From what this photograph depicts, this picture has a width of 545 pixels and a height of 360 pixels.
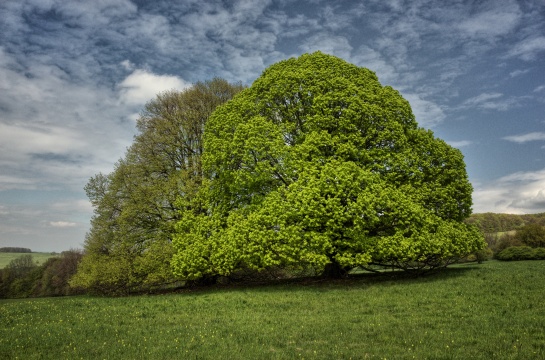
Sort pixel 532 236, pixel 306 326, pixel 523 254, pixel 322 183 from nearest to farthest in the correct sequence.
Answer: pixel 306 326
pixel 322 183
pixel 523 254
pixel 532 236

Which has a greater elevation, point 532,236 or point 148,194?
point 148,194

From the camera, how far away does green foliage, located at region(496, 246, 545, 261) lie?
4616 cm

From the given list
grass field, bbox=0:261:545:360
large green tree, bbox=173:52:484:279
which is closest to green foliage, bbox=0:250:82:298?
large green tree, bbox=173:52:484:279

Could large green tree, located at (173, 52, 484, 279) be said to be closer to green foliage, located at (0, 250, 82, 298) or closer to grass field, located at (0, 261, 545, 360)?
grass field, located at (0, 261, 545, 360)

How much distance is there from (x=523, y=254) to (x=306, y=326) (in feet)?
156

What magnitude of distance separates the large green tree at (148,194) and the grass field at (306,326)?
768cm

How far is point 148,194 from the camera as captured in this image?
93.7 ft

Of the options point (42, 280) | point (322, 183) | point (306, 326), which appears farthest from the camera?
point (42, 280)

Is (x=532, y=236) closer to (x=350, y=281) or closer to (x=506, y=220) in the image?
(x=506, y=220)

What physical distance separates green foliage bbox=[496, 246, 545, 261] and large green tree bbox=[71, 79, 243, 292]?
43.4 m

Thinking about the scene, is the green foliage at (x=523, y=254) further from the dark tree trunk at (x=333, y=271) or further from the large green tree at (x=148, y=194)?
the large green tree at (x=148, y=194)

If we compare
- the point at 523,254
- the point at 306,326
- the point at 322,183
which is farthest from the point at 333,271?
the point at 523,254

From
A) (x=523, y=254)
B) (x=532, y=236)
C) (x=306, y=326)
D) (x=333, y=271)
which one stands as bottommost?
(x=523, y=254)

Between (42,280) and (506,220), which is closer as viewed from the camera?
(42,280)
